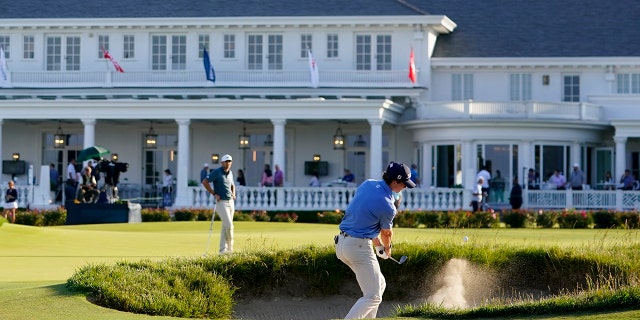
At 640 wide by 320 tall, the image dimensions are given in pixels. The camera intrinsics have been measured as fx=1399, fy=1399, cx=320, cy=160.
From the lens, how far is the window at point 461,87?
52125 mm

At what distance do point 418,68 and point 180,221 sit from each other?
14.1 metres

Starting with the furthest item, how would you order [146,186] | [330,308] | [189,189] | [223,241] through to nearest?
[146,186]
[189,189]
[223,241]
[330,308]

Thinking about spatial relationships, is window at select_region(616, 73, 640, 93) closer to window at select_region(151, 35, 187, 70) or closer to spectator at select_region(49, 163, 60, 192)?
window at select_region(151, 35, 187, 70)

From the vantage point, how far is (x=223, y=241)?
23.5 meters

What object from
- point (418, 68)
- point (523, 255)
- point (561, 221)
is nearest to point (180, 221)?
point (561, 221)

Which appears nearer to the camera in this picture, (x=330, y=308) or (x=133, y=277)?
(x=133, y=277)

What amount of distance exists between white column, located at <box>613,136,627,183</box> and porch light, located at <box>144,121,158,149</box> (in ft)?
55.0

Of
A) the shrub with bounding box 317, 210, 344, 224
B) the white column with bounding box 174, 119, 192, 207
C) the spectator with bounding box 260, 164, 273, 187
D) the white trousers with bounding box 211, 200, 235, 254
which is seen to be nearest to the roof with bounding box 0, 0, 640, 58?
the white column with bounding box 174, 119, 192, 207

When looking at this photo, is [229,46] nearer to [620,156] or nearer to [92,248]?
[620,156]

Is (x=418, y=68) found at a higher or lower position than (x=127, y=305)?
higher

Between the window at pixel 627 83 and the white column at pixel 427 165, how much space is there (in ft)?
26.9

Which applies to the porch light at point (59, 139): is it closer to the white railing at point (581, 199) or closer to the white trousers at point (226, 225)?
the white railing at point (581, 199)

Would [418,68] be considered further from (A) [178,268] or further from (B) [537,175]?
(A) [178,268]

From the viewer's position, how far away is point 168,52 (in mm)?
52156
